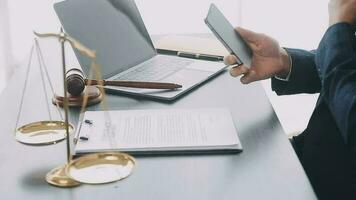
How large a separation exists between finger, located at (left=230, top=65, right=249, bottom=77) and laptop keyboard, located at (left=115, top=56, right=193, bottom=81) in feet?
0.54

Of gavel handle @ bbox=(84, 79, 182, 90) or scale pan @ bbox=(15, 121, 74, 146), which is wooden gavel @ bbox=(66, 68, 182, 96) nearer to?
gavel handle @ bbox=(84, 79, 182, 90)

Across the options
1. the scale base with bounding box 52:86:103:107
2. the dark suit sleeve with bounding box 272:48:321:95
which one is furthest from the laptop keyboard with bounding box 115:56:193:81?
the dark suit sleeve with bounding box 272:48:321:95

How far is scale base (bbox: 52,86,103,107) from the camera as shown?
1071mm

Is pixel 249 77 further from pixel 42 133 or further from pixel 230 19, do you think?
pixel 230 19

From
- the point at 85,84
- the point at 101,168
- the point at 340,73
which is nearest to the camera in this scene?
the point at 101,168

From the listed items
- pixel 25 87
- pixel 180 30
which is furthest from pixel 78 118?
pixel 180 30

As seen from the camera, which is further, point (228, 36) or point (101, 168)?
point (228, 36)

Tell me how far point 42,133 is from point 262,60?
0.60 meters

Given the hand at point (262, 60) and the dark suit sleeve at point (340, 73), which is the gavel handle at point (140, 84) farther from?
the dark suit sleeve at point (340, 73)

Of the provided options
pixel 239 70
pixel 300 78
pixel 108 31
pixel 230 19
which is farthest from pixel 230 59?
pixel 230 19

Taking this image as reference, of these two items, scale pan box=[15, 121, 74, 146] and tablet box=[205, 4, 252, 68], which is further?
tablet box=[205, 4, 252, 68]

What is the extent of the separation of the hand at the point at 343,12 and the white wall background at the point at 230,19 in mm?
1468

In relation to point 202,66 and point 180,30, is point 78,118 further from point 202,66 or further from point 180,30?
point 180,30

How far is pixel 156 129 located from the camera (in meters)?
0.94
